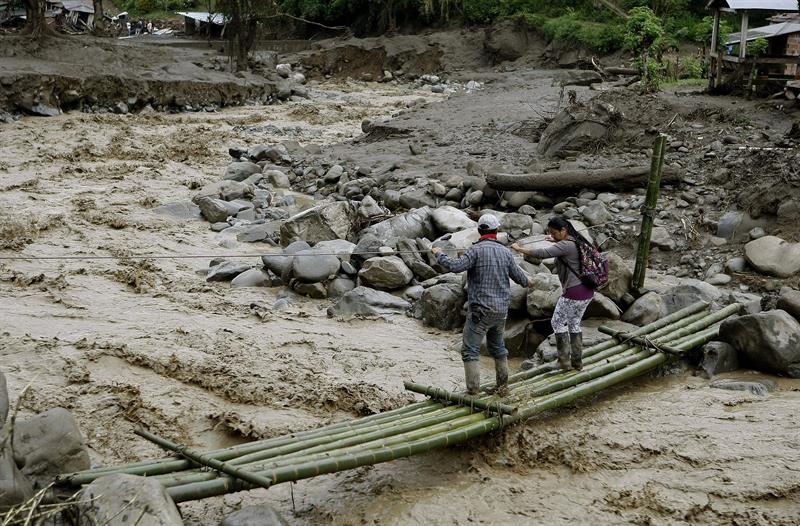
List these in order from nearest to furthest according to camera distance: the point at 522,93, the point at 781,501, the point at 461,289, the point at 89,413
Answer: the point at 781,501
the point at 89,413
the point at 461,289
the point at 522,93

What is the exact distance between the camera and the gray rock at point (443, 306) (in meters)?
7.36

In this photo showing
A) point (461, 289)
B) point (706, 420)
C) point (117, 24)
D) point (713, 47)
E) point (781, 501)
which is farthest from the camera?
point (117, 24)

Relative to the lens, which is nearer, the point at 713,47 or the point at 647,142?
the point at 647,142

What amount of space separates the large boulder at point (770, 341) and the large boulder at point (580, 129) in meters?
5.90

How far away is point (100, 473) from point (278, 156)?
1087cm

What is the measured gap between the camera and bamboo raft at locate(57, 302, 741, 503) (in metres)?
3.91

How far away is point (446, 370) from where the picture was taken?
21.6 feet

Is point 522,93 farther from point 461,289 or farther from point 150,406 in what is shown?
point 150,406

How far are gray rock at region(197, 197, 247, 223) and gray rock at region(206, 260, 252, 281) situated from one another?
7.37 feet

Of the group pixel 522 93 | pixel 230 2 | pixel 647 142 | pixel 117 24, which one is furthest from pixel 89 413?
pixel 117 24

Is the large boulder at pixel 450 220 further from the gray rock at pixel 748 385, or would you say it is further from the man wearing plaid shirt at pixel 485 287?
the man wearing plaid shirt at pixel 485 287

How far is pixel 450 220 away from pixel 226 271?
2750 mm

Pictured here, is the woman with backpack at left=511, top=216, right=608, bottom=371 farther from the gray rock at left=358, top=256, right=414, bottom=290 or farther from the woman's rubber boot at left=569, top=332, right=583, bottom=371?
the gray rock at left=358, top=256, right=414, bottom=290

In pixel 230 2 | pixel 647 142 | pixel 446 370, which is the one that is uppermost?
pixel 230 2
